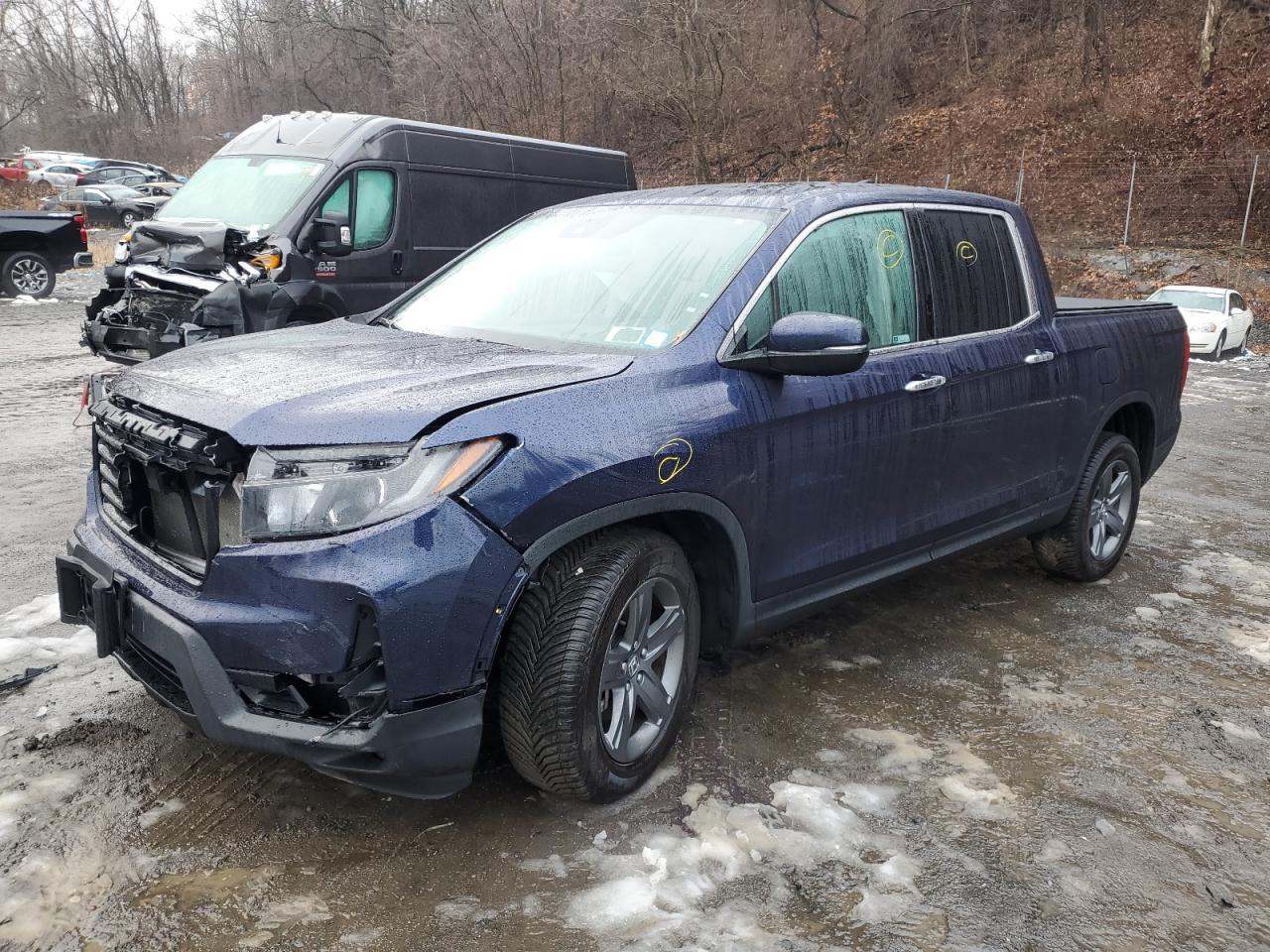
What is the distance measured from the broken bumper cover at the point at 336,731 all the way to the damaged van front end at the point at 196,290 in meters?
4.76

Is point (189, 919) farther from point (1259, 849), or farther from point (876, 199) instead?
point (876, 199)

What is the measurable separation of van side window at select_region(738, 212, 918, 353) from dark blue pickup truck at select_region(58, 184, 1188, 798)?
0.5 inches

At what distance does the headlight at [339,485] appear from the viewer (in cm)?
256

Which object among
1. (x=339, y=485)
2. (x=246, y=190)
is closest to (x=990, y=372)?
Answer: (x=339, y=485)

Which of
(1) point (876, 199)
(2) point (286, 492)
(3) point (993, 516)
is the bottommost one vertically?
(3) point (993, 516)

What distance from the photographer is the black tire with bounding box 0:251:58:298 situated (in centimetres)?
1606

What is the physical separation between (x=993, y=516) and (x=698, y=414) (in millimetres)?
1888

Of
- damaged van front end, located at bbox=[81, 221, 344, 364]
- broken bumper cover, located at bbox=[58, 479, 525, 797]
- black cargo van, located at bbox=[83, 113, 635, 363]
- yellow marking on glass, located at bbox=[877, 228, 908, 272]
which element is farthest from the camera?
black cargo van, located at bbox=[83, 113, 635, 363]

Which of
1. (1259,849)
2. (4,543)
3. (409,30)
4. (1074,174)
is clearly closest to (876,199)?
(1259,849)

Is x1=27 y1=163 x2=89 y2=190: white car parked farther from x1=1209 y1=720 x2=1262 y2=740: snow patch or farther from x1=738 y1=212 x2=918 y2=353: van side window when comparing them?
x1=1209 y1=720 x2=1262 y2=740: snow patch

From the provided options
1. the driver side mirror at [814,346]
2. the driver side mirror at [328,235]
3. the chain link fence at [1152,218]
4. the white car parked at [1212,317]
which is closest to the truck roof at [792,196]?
the driver side mirror at [814,346]

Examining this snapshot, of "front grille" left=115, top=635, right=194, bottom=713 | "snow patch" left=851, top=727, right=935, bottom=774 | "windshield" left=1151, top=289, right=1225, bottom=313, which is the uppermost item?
"windshield" left=1151, top=289, right=1225, bottom=313

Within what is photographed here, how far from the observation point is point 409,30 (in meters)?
33.1

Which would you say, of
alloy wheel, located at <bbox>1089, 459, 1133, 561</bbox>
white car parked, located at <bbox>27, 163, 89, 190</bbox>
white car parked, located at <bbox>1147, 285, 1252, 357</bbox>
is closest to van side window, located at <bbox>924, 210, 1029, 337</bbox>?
alloy wheel, located at <bbox>1089, 459, 1133, 561</bbox>
